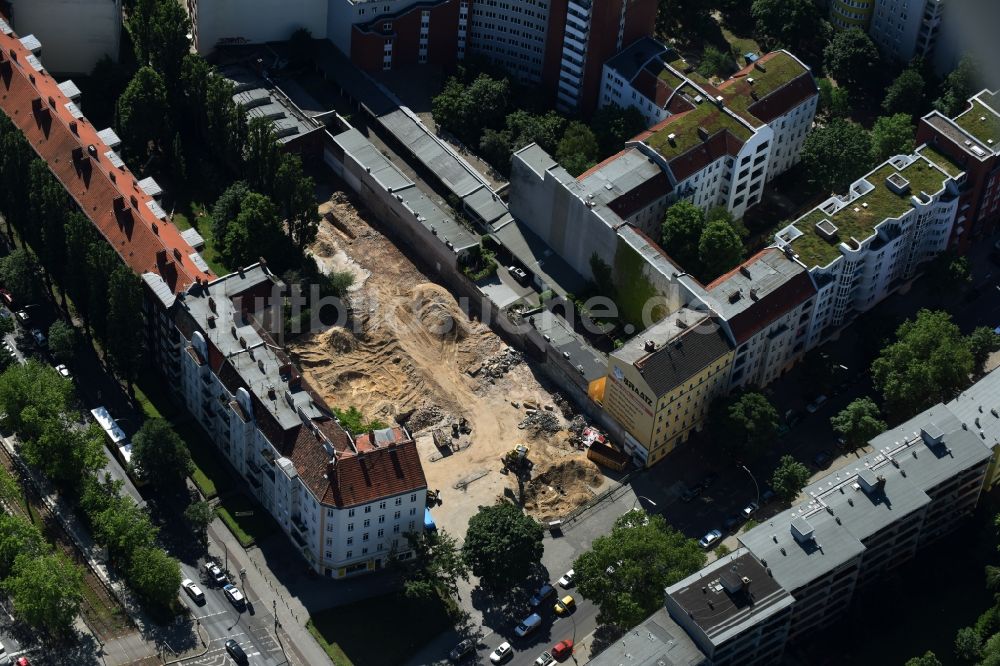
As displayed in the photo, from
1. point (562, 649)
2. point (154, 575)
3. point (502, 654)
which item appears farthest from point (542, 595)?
point (154, 575)

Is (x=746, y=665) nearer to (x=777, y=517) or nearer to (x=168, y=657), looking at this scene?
(x=777, y=517)

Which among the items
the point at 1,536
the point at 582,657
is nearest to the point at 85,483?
the point at 1,536

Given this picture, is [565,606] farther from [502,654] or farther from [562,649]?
[502,654]

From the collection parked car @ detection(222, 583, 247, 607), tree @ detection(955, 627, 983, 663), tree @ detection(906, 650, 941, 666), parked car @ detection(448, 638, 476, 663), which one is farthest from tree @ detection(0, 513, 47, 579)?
tree @ detection(955, 627, 983, 663)

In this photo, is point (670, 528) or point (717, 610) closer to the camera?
point (717, 610)

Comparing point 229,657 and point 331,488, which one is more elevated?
point 331,488

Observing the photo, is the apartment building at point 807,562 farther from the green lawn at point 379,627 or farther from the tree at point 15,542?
the tree at point 15,542

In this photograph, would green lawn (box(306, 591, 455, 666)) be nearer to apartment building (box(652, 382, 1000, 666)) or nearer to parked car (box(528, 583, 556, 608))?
parked car (box(528, 583, 556, 608))
